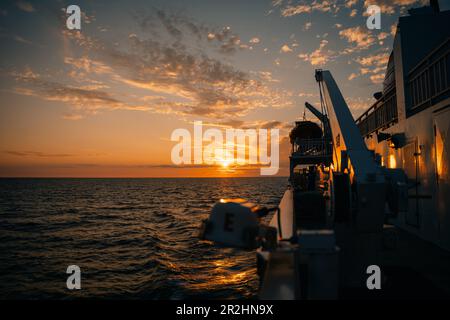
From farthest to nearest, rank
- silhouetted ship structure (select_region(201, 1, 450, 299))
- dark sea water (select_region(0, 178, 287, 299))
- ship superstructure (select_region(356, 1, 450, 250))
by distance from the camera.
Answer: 1. dark sea water (select_region(0, 178, 287, 299))
2. ship superstructure (select_region(356, 1, 450, 250))
3. silhouetted ship structure (select_region(201, 1, 450, 299))

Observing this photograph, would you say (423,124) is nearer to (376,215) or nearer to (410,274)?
(410,274)

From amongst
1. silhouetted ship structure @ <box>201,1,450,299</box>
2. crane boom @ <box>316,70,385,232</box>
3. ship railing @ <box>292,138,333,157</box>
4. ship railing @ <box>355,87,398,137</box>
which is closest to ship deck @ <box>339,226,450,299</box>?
silhouetted ship structure @ <box>201,1,450,299</box>

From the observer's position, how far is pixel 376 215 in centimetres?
528

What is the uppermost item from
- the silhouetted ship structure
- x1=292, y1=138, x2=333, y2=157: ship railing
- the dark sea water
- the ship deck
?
x1=292, y1=138, x2=333, y2=157: ship railing

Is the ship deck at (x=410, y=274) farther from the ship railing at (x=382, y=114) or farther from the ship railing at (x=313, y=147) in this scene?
the ship railing at (x=313, y=147)

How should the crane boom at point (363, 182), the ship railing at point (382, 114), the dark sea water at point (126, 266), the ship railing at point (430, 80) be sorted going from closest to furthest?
1. the crane boom at point (363, 182)
2. the ship railing at point (430, 80)
3. the dark sea water at point (126, 266)
4. the ship railing at point (382, 114)

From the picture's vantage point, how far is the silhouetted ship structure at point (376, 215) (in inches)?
163

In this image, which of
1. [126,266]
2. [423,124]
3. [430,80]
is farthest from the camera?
[126,266]

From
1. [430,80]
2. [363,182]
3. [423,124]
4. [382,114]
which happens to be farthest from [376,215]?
[382,114]

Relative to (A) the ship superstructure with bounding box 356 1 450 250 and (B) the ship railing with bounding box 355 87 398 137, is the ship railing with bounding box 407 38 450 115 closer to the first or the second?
(A) the ship superstructure with bounding box 356 1 450 250

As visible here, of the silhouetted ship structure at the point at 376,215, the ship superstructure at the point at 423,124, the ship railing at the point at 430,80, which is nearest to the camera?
the silhouetted ship structure at the point at 376,215

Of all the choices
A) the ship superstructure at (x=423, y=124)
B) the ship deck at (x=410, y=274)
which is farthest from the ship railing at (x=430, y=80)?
the ship deck at (x=410, y=274)

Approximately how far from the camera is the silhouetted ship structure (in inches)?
163
